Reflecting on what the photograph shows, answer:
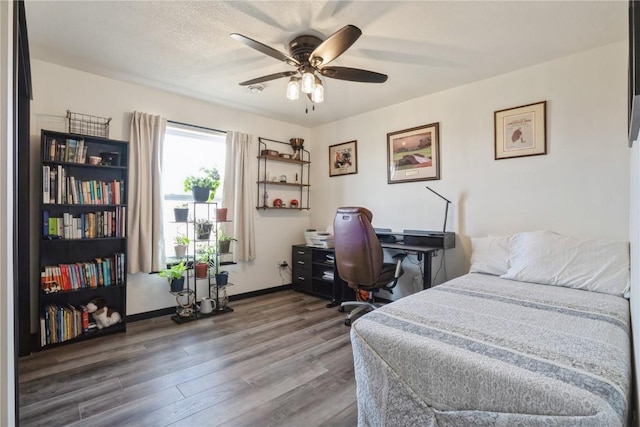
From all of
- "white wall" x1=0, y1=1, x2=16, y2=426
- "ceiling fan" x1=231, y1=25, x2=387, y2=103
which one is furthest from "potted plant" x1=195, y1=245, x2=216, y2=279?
"white wall" x1=0, y1=1, x2=16, y2=426

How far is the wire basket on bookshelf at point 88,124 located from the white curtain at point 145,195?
228 millimetres

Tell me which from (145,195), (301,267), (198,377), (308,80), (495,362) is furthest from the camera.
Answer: (301,267)

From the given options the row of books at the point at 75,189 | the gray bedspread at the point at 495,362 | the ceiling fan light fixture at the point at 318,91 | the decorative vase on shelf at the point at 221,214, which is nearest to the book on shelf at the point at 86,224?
the row of books at the point at 75,189

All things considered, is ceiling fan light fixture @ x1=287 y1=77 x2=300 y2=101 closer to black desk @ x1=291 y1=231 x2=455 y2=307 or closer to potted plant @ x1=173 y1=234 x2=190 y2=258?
black desk @ x1=291 y1=231 x2=455 y2=307

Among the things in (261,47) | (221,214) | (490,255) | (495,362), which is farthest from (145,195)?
(490,255)

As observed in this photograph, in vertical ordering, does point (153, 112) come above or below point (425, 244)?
above

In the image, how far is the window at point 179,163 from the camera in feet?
11.2

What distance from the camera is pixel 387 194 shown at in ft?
12.5

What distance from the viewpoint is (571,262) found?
221 cm

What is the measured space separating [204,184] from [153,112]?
924mm

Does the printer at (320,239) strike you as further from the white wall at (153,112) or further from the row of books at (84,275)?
the row of books at (84,275)

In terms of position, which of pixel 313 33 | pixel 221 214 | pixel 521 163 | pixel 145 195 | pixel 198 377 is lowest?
pixel 198 377

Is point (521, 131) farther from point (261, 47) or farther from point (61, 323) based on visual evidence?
point (61, 323)

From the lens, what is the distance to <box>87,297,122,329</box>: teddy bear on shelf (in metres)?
2.72
